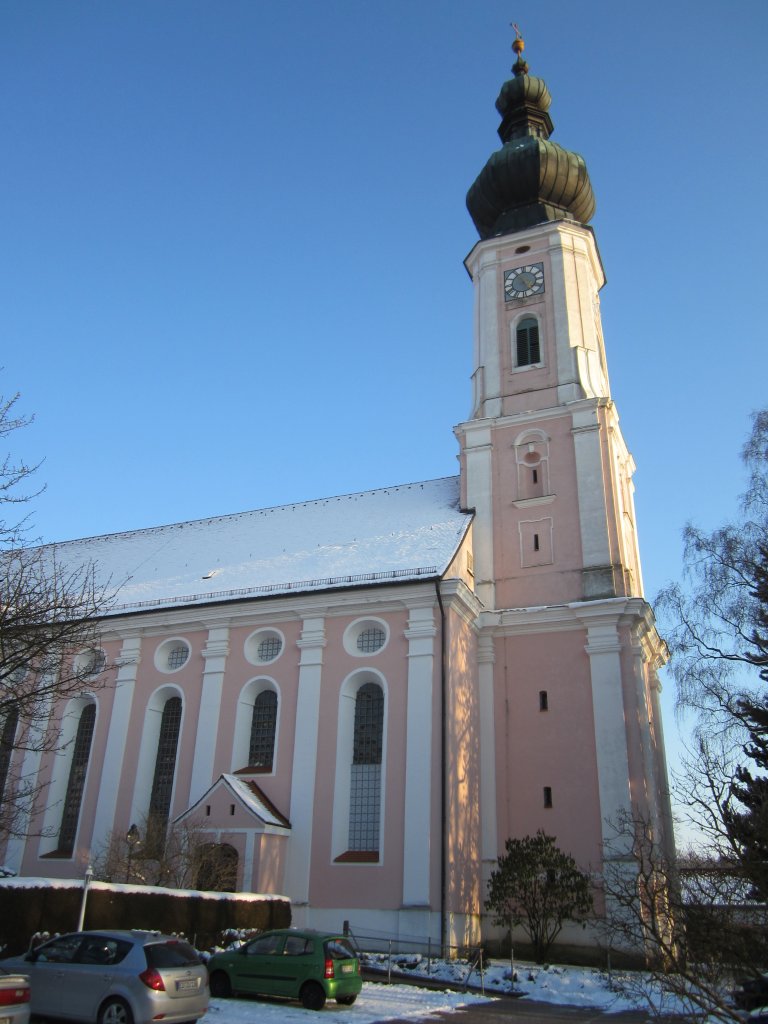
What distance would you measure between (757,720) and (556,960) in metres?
7.91

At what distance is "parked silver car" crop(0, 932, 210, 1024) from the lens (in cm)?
971

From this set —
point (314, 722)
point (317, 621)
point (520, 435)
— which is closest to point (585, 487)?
point (520, 435)

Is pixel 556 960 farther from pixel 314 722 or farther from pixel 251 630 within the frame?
pixel 251 630

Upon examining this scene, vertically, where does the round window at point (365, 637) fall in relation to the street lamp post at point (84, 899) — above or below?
above

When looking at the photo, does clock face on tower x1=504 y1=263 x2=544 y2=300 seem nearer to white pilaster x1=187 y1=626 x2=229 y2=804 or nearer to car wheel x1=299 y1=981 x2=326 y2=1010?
white pilaster x1=187 y1=626 x2=229 y2=804

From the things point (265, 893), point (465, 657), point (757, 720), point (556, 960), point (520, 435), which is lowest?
point (556, 960)

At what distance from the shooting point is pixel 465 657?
77.3ft

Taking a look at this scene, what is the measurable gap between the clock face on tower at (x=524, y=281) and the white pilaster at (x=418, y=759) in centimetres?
1334

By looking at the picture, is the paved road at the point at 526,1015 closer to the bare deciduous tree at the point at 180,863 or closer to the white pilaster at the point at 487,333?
the bare deciduous tree at the point at 180,863

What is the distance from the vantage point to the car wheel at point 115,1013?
967 centimetres

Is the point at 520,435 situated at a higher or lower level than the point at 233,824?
higher

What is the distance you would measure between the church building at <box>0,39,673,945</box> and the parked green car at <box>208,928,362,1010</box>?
21.5 feet

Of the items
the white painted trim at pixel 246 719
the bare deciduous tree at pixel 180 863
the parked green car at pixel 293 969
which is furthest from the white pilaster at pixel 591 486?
the parked green car at pixel 293 969

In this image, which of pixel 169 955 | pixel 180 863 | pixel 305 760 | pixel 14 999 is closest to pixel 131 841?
pixel 180 863
